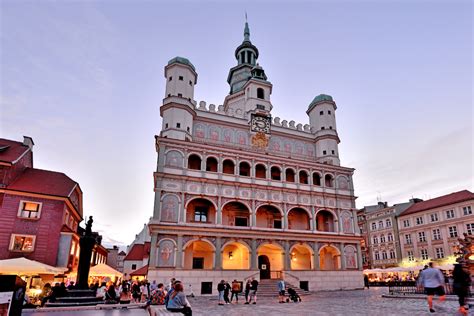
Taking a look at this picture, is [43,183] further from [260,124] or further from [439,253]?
[439,253]

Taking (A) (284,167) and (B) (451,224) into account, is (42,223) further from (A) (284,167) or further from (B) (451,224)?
(B) (451,224)

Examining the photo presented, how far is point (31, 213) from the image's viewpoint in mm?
24047

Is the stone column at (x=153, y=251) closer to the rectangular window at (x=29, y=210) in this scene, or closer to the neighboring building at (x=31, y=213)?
the neighboring building at (x=31, y=213)

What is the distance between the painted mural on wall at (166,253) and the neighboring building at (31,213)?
7195 millimetres

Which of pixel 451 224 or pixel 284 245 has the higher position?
pixel 451 224

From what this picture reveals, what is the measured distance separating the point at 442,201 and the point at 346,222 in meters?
21.1

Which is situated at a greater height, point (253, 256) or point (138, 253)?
point (138, 253)

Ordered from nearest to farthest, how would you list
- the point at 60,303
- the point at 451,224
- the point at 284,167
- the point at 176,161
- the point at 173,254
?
the point at 60,303 → the point at 173,254 → the point at 176,161 → the point at 284,167 → the point at 451,224

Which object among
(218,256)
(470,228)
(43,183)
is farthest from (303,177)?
(43,183)

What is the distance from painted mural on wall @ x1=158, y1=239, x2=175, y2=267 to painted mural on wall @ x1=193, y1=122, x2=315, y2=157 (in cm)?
1176

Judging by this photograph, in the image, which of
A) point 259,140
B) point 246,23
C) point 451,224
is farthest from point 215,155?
point 246,23

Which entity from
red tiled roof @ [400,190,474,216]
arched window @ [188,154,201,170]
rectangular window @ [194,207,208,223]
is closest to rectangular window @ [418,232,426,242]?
red tiled roof @ [400,190,474,216]

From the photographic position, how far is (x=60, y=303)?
601 inches

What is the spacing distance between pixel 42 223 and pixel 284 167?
22.5m
